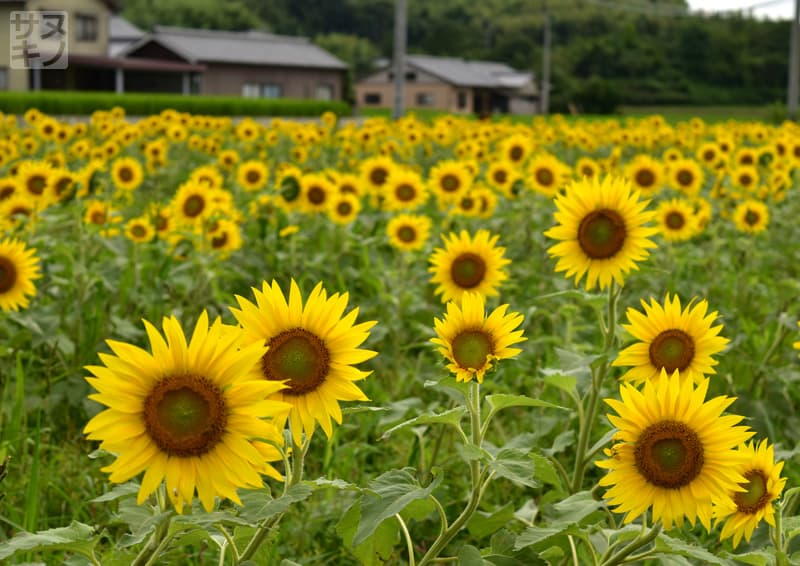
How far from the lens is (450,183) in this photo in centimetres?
679

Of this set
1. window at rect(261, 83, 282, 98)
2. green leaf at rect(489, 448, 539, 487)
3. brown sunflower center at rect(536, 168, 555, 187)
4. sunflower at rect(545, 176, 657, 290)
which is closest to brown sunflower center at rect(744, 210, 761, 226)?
brown sunflower center at rect(536, 168, 555, 187)

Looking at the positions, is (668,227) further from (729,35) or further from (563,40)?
(563,40)

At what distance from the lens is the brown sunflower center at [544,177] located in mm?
6848

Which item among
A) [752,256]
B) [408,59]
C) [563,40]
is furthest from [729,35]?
[752,256]

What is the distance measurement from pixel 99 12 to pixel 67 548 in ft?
161

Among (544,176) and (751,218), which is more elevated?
(544,176)

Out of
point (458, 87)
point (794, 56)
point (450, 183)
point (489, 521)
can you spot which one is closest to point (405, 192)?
point (450, 183)

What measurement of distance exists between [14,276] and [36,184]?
2214 mm

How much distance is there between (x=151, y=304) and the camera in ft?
15.8

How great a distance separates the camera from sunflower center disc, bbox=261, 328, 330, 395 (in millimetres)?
1799

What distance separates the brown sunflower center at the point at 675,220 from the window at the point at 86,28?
148ft

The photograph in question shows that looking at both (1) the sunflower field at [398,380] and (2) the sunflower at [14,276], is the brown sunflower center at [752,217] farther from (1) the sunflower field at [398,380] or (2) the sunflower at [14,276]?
(2) the sunflower at [14,276]

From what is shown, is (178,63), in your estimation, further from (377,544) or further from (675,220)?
(377,544)

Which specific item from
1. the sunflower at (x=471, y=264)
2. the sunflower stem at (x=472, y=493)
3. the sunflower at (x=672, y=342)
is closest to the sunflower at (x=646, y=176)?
the sunflower at (x=471, y=264)
